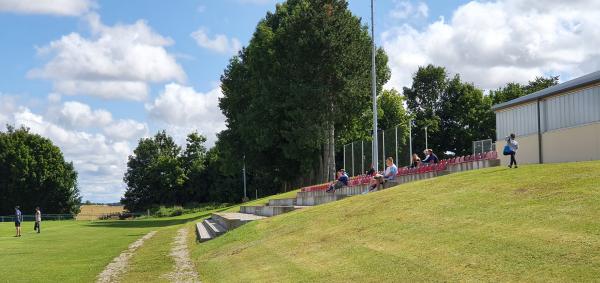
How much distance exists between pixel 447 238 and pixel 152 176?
326 ft

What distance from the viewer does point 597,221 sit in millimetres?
10289

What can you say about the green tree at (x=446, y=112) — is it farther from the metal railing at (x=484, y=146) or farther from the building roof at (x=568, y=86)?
the building roof at (x=568, y=86)

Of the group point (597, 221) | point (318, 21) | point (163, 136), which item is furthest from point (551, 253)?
point (163, 136)

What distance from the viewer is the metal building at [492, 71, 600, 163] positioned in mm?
22078

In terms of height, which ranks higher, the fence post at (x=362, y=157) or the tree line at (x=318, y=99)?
the tree line at (x=318, y=99)

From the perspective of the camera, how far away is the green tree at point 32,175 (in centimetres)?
8969

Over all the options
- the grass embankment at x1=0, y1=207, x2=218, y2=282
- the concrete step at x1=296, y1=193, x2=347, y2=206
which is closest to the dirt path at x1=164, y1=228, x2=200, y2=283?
the grass embankment at x1=0, y1=207, x2=218, y2=282

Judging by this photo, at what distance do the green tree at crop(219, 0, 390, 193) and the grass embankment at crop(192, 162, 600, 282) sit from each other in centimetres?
3044

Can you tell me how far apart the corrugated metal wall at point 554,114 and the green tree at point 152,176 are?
264ft

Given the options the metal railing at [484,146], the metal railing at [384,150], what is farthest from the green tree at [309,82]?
the metal railing at [484,146]

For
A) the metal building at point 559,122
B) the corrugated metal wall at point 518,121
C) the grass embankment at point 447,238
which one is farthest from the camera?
the corrugated metal wall at point 518,121

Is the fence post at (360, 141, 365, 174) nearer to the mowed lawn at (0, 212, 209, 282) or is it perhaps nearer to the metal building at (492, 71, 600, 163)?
the metal building at (492, 71, 600, 163)

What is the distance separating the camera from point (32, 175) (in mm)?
90312

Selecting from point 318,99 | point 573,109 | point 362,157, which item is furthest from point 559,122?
point 318,99
